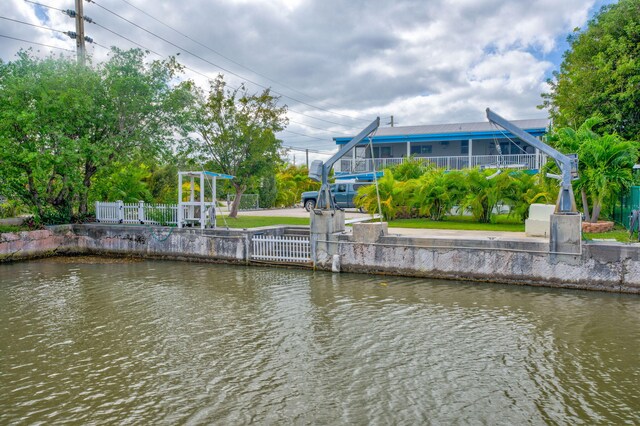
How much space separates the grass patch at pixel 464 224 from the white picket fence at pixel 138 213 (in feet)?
27.3

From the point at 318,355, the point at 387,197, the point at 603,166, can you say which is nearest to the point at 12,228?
the point at 318,355

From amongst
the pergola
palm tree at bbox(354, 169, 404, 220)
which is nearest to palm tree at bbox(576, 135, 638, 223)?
palm tree at bbox(354, 169, 404, 220)

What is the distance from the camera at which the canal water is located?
219 inches

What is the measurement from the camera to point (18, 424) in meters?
5.20

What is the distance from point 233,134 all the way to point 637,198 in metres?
16.3

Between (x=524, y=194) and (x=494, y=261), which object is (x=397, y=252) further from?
(x=524, y=194)

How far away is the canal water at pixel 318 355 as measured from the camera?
5.55 meters

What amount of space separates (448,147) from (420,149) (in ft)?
6.40

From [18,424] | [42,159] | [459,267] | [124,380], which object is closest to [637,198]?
[459,267]

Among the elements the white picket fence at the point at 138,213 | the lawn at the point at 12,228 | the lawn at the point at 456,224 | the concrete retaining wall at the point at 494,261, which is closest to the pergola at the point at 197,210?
the white picket fence at the point at 138,213

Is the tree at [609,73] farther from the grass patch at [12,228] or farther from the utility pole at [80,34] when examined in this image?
the grass patch at [12,228]

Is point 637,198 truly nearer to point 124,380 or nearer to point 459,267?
point 459,267

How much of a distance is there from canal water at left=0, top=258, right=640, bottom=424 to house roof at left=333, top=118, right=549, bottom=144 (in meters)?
21.2

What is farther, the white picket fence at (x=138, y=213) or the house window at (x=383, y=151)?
the house window at (x=383, y=151)
